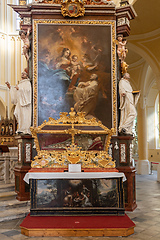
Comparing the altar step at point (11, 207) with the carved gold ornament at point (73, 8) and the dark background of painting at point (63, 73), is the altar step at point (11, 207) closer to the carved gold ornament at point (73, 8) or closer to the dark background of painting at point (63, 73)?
the dark background of painting at point (63, 73)

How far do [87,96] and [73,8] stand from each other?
7.64 ft

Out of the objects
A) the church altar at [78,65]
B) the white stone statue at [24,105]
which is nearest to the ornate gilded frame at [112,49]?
the church altar at [78,65]

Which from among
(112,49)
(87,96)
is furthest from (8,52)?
(87,96)

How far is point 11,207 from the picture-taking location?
6.84m

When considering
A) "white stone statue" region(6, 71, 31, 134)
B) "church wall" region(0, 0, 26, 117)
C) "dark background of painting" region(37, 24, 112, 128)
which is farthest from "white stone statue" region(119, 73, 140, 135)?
"church wall" region(0, 0, 26, 117)

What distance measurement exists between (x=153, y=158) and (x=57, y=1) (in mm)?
13636

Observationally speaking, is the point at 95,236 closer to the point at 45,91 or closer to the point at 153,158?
the point at 45,91

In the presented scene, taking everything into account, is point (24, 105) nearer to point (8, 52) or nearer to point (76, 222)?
point (76, 222)

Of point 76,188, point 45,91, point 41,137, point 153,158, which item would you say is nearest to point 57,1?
point 45,91

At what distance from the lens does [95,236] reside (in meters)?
5.20

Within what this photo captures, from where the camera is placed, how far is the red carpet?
525cm

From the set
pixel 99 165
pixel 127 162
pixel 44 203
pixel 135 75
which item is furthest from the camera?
pixel 135 75

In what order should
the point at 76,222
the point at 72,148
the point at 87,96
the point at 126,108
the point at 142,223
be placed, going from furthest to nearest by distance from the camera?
the point at 87,96 → the point at 126,108 → the point at 72,148 → the point at 142,223 → the point at 76,222

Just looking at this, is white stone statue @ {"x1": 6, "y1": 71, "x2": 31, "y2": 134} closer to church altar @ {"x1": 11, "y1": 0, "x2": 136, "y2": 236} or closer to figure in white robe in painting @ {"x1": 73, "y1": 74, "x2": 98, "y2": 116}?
church altar @ {"x1": 11, "y1": 0, "x2": 136, "y2": 236}
